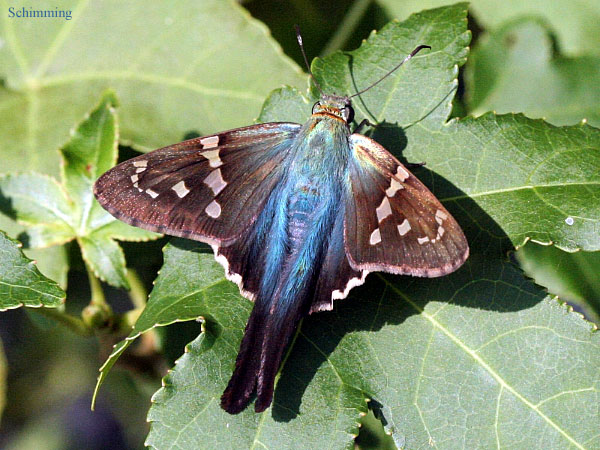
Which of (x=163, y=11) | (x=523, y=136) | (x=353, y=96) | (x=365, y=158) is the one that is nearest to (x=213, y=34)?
(x=163, y=11)

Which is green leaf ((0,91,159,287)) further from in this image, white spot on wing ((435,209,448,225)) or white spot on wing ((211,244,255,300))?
white spot on wing ((435,209,448,225))

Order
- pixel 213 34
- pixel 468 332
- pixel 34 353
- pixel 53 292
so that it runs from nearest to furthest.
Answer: pixel 53 292
pixel 468 332
pixel 213 34
pixel 34 353

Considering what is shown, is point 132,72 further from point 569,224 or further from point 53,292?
point 569,224

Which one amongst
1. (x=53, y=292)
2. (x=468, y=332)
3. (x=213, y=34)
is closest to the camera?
(x=53, y=292)

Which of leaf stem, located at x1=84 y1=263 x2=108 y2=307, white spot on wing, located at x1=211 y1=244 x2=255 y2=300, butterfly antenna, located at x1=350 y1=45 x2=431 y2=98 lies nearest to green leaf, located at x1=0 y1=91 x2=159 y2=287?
leaf stem, located at x1=84 y1=263 x2=108 y2=307

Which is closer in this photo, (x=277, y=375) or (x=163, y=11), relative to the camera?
(x=277, y=375)

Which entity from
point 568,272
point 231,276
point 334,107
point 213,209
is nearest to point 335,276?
point 231,276

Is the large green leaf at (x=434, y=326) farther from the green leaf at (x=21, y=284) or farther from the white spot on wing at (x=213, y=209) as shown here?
the green leaf at (x=21, y=284)

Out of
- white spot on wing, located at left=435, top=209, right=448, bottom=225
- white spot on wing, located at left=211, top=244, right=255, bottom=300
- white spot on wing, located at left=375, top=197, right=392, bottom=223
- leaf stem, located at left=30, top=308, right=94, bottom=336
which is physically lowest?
leaf stem, located at left=30, top=308, right=94, bottom=336
